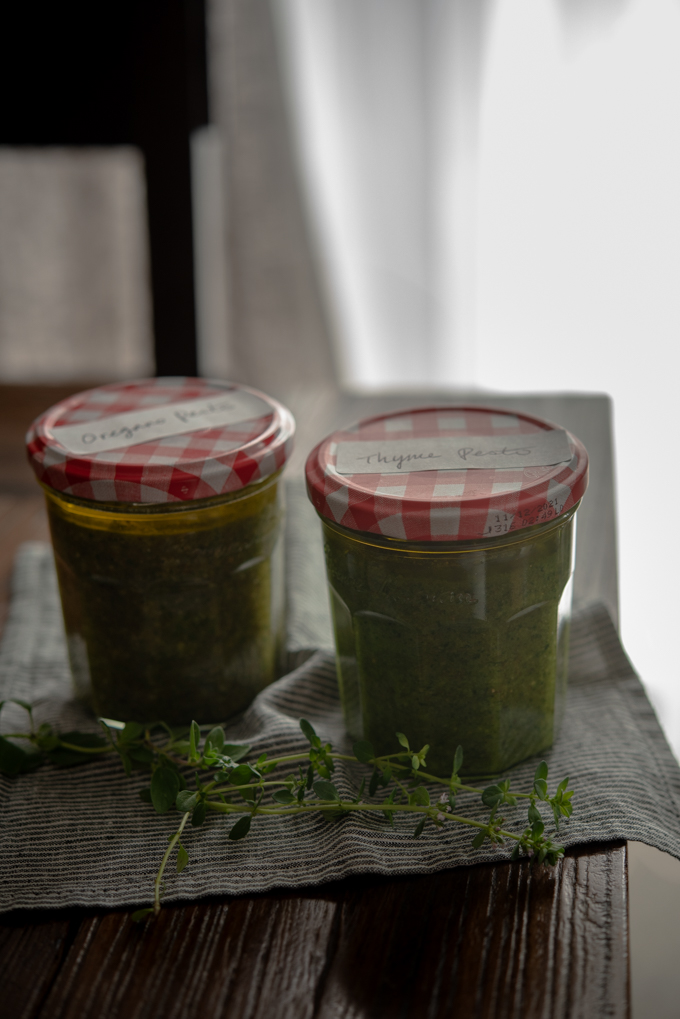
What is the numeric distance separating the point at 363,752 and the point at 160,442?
0.25 meters

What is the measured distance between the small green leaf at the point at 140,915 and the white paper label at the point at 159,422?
290 millimetres

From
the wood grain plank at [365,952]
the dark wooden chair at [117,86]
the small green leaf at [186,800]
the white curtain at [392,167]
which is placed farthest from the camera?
the white curtain at [392,167]

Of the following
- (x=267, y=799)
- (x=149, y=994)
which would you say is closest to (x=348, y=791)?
(x=267, y=799)

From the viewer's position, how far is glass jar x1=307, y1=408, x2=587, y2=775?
20.7 inches

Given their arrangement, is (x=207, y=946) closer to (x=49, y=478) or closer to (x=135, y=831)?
(x=135, y=831)

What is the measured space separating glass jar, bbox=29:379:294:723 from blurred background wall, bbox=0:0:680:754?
0.35m

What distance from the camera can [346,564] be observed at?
0.57 m

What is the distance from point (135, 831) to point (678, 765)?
1.17 feet

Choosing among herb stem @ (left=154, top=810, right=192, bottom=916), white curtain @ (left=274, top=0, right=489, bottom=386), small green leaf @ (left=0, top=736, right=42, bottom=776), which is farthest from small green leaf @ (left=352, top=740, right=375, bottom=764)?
white curtain @ (left=274, top=0, right=489, bottom=386)

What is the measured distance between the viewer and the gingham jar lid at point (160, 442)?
23.1 inches

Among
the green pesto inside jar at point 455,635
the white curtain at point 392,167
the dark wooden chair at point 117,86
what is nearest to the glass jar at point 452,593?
the green pesto inside jar at point 455,635

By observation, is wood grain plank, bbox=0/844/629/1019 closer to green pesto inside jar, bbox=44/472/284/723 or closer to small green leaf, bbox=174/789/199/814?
small green leaf, bbox=174/789/199/814

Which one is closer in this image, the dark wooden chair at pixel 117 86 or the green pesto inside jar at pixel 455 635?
the green pesto inside jar at pixel 455 635

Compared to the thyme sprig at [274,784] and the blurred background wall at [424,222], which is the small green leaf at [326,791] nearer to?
the thyme sprig at [274,784]
